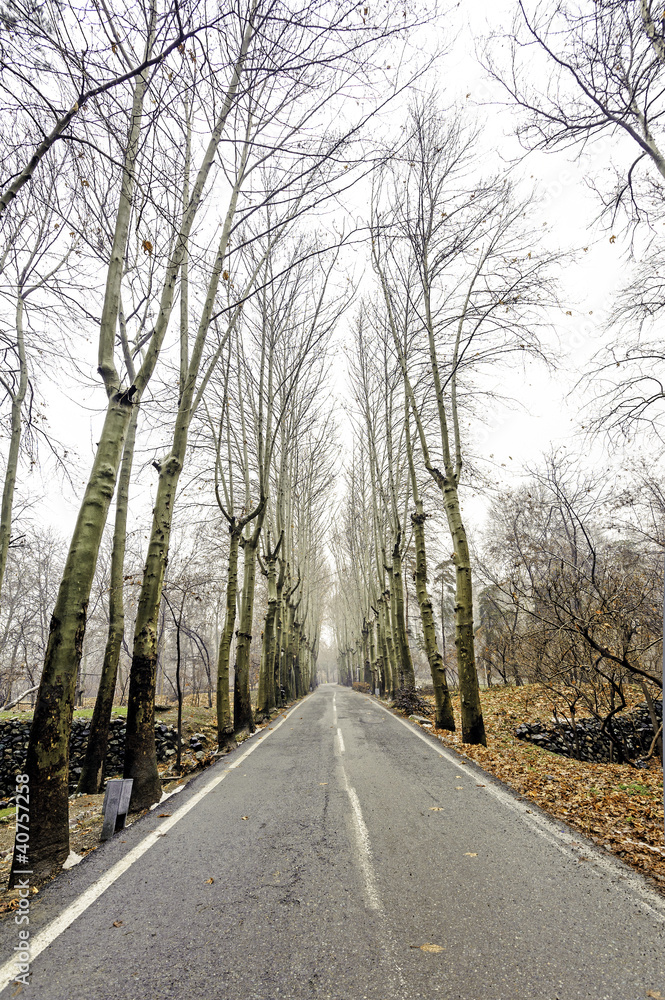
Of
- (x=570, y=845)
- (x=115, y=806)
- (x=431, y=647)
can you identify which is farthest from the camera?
(x=431, y=647)

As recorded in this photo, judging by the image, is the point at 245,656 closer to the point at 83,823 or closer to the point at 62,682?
the point at 83,823

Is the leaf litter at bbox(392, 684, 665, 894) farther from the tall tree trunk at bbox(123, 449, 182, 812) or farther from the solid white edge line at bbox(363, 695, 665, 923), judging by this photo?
the tall tree trunk at bbox(123, 449, 182, 812)

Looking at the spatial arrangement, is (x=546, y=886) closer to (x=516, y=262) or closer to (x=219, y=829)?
(x=219, y=829)

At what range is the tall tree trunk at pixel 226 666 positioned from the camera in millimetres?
9278

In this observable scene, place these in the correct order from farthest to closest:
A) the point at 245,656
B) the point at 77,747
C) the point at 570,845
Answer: the point at 245,656
the point at 77,747
the point at 570,845

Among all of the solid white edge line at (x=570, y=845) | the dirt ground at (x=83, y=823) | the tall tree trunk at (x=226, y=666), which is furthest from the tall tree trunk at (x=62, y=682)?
the tall tree trunk at (x=226, y=666)

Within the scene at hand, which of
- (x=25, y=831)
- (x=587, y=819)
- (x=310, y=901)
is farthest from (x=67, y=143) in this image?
(x=587, y=819)

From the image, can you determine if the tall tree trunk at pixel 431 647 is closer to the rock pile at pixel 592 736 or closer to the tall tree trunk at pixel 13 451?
the rock pile at pixel 592 736

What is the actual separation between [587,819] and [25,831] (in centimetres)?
519

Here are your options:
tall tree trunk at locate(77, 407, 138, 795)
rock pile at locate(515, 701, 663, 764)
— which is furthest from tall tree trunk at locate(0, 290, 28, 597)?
rock pile at locate(515, 701, 663, 764)

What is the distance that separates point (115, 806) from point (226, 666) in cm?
632

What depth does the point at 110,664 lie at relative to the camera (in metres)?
7.77

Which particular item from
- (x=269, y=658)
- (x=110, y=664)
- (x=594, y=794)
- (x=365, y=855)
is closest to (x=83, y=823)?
(x=110, y=664)

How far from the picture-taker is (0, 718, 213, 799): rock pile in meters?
9.17
